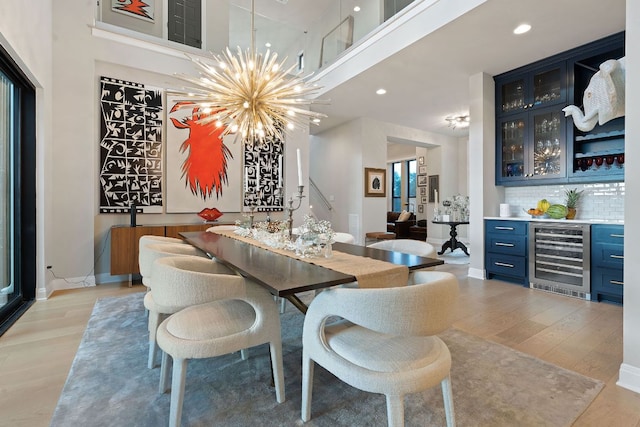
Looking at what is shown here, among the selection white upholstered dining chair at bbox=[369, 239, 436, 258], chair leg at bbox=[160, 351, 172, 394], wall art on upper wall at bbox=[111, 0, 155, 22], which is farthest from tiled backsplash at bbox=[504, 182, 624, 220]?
wall art on upper wall at bbox=[111, 0, 155, 22]

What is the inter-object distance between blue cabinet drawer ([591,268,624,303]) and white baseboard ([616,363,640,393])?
5.96 feet

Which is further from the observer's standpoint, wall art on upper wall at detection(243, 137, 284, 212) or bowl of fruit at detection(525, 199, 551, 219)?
wall art on upper wall at detection(243, 137, 284, 212)

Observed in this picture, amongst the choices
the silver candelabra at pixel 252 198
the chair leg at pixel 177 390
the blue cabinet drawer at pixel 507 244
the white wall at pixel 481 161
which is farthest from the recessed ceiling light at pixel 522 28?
the chair leg at pixel 177 390

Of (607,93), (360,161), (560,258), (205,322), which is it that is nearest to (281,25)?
(360,161)

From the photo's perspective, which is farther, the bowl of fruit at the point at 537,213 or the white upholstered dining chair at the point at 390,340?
the bowl of fruit at the point at 537,213

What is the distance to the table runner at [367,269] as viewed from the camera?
1.48 metres

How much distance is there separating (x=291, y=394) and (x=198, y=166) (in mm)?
3892

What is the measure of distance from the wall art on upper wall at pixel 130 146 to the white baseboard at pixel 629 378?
4995mm

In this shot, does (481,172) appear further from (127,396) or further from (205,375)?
(127,396)

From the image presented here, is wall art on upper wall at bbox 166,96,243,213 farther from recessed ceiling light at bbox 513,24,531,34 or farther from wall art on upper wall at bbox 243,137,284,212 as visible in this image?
recessed ceiling light at bbox 513,24,531,34

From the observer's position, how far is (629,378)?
1790 mm

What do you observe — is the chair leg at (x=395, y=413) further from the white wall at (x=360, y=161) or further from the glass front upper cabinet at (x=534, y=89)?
the white wall at (x=360, y=161)

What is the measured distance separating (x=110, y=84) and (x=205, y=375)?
4.15 metres

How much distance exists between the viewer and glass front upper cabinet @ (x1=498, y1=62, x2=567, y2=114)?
3.89m
